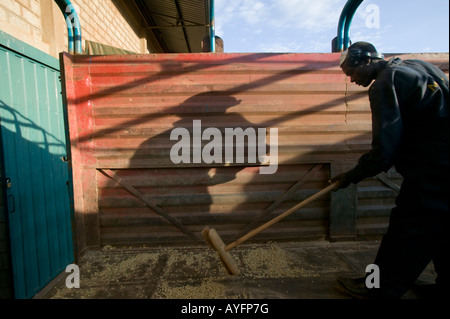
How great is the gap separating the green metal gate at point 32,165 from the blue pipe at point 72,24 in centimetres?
77

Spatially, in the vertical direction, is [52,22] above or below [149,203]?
above

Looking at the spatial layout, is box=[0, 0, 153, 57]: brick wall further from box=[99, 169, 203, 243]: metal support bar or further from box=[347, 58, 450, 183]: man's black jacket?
box=[347, 58, 450, 183]: man's black jacket

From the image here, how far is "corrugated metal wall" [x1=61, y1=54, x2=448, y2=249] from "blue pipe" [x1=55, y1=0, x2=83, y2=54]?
0.19m

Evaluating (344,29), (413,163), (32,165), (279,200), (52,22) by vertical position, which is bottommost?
(279,200)

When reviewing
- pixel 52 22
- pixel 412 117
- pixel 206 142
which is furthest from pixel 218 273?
pixel 52 22

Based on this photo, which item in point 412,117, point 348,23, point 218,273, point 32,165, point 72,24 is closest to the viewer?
point 412,117

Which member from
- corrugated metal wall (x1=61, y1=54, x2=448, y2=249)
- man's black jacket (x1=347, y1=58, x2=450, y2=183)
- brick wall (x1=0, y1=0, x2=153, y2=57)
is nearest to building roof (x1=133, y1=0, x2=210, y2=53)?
brick wall (x1=0, y1=0, x2=153, y2=57)

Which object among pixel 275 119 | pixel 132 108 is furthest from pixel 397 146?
pixel 132 108

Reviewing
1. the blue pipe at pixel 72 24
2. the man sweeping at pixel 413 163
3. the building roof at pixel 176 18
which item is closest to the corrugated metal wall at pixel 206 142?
the blue pipe at pixel 72 24

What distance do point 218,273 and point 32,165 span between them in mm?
3361

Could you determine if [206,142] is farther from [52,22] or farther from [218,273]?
[52,22]

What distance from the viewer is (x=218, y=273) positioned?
2.70 m

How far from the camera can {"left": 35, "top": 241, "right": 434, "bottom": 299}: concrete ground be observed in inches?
92.2
